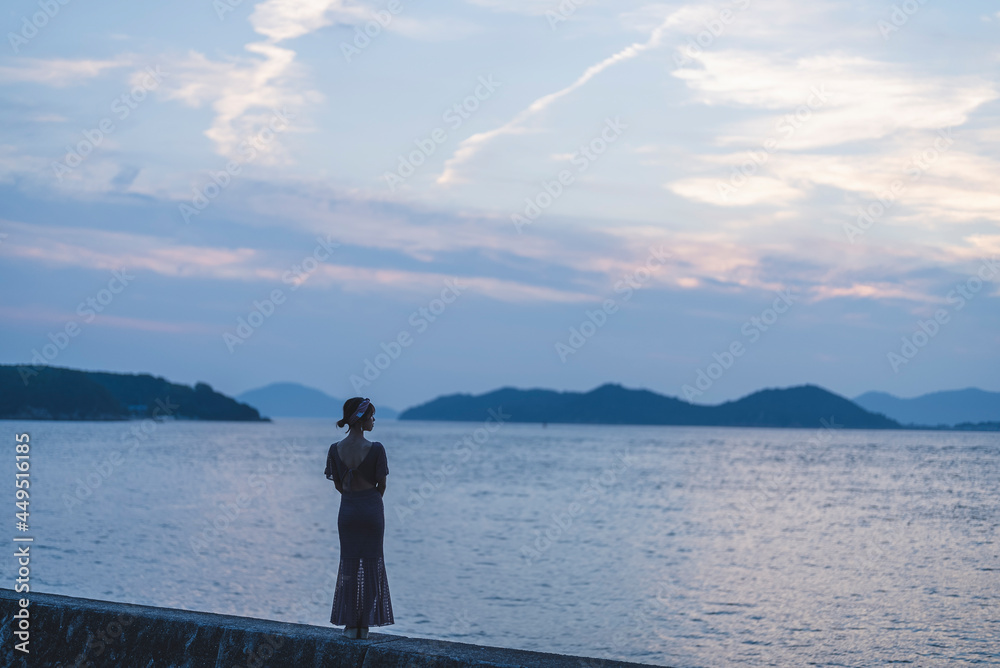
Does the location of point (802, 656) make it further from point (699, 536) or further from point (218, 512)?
point (218, 512)

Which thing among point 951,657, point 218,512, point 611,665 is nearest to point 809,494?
point 218,512

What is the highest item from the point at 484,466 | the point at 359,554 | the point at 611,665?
the point at 359,554

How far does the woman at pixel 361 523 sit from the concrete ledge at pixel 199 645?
242 mm

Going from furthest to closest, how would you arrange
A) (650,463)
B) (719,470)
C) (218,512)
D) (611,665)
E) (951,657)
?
(650,463), (719,470), (218,512), (951,657), (611,665)

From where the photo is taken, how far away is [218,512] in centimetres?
4166

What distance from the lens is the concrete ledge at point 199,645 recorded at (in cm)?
612

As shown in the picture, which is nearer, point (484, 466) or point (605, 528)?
point (605, 528)

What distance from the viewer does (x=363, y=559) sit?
6.90 metres

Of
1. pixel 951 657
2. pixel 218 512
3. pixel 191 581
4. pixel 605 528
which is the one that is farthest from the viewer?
pixel 218 512

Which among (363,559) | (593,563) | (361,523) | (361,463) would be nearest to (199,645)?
(363,559)

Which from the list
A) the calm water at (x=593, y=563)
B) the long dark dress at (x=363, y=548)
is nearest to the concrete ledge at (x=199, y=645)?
the long dark dress at (x=363, y=548)

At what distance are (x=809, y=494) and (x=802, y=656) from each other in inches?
1789

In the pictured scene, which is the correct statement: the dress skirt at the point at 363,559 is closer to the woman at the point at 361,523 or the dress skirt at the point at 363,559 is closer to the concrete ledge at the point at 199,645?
the woman at the point at 361,523

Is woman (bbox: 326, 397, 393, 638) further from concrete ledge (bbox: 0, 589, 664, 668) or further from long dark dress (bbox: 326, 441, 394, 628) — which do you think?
concrete ledge (bbox: 0, 589, 664, 668)
